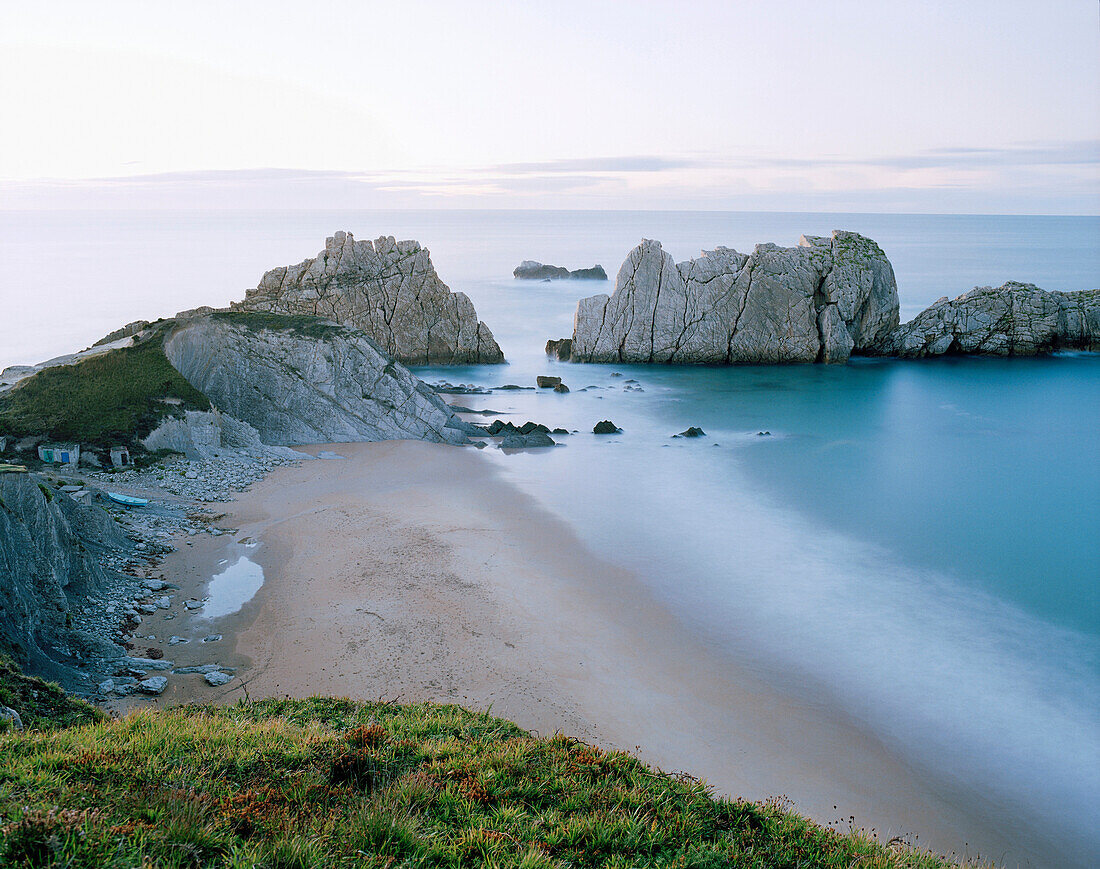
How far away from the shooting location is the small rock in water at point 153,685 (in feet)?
43.1

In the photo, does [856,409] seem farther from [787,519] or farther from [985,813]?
[985,813]

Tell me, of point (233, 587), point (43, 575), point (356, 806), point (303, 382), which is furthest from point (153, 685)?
point (303, 382)

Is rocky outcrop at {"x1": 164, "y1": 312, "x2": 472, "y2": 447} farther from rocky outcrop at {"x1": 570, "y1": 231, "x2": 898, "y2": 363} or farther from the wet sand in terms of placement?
rocky outcrop at {"x1": 570, "y1": 231, "x2": 898, "y2": 363}

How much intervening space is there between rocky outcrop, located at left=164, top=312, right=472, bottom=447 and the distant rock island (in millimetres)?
67912

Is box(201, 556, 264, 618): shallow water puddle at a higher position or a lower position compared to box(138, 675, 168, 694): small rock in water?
lower

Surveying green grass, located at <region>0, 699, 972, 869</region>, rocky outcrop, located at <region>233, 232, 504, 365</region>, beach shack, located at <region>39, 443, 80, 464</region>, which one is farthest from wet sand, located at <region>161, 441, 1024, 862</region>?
rocky outcrop, located at <region>233, 232, 504, 365</region>

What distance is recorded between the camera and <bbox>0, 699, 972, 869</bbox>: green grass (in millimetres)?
5469

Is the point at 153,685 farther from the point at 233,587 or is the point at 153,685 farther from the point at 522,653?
the point at 522,653

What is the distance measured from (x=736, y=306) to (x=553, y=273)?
5220 centimetres

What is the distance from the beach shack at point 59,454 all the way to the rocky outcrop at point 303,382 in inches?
289

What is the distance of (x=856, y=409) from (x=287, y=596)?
3668 centimetres

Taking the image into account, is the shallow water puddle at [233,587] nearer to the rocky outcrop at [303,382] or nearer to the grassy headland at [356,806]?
the grassy headland at [356,806]

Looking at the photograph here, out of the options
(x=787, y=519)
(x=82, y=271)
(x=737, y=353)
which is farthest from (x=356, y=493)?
(x=82, y=271)

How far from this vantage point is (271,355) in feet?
115
